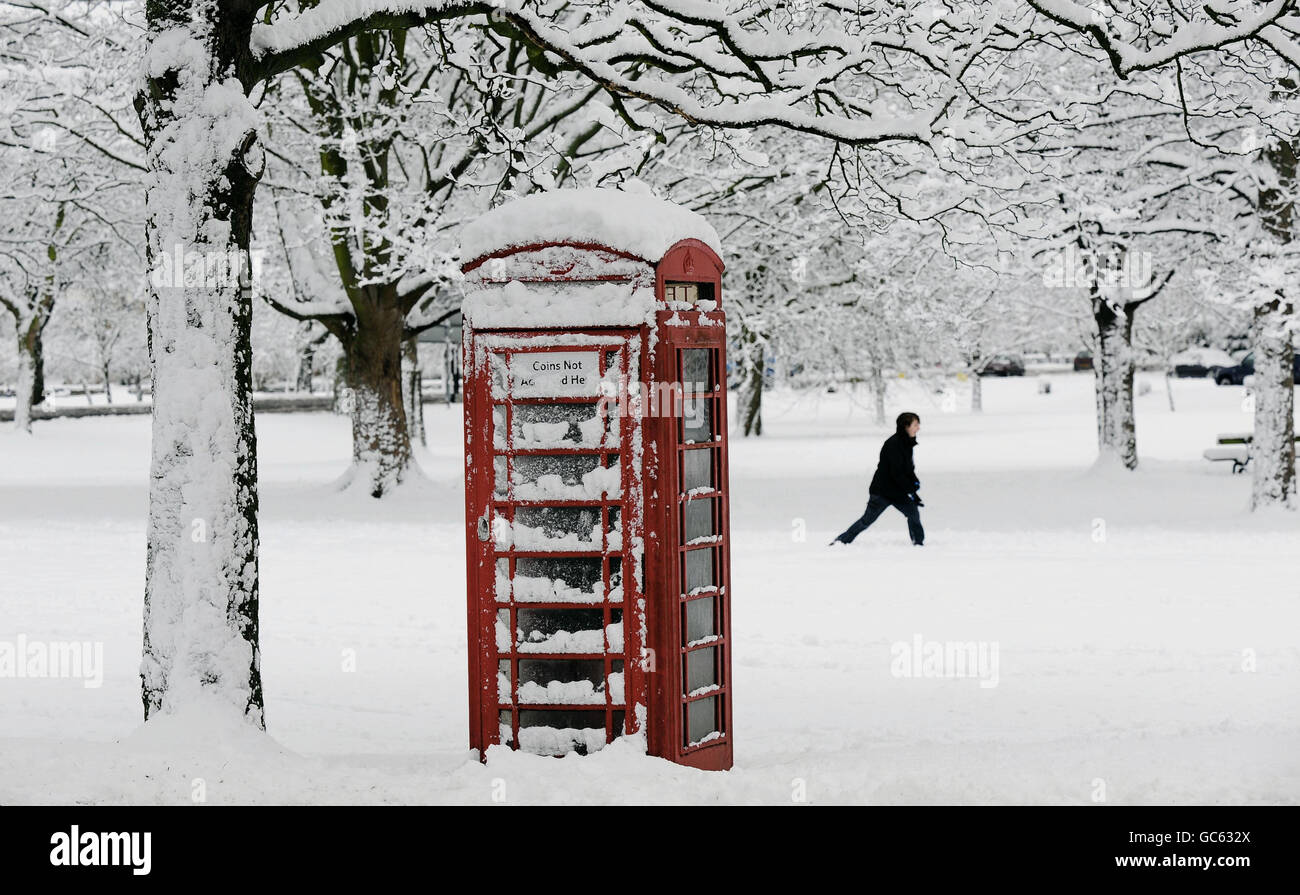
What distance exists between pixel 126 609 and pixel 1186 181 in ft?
42.5

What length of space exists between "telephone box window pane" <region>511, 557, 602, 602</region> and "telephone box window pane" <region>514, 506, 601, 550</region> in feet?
0.34

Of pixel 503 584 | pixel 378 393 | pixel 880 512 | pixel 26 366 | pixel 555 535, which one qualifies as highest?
pixel 26 366

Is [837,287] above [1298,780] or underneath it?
above

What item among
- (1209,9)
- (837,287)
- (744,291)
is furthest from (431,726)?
(837,287)

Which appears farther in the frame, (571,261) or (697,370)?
(697,370)

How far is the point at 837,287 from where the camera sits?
1249 inches

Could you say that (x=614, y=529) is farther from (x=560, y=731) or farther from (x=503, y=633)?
(x=560, y=731)

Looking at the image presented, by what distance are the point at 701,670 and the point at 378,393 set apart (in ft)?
48.0

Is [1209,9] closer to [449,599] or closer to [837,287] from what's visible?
[449,599]

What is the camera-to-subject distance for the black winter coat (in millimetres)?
14641

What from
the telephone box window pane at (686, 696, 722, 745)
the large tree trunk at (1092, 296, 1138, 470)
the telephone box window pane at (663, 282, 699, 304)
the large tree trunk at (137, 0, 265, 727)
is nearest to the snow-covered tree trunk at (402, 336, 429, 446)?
the large tree trunk at (1092, 296, 1138, 470)

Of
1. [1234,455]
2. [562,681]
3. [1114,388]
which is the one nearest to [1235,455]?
[1234,455]

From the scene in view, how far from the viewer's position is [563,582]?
6.10 metres

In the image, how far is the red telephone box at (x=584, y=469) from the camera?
5922 mm
